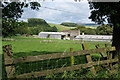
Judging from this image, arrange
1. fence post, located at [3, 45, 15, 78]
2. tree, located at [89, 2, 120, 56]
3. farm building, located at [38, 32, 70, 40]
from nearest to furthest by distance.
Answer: fence post, located at [3, 45, 15, 78] < tree, located at [89, 2, 120, 56] < farm building, located at [38, 32, 70, 40]

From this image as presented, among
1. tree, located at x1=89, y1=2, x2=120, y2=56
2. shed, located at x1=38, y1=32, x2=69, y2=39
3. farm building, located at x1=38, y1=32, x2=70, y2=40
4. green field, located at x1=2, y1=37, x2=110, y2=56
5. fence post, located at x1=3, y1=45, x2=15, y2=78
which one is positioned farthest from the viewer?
farm building, located at x1=38, y1=32, x2=70, y2=40

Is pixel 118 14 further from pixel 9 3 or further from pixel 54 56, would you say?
pixel 9 3

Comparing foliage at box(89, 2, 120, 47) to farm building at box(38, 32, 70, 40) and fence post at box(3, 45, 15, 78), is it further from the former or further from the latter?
farm building at box(38, 32, 70, 40)

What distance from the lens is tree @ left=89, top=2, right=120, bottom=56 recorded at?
6.77 metres

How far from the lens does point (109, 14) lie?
7.06 metres

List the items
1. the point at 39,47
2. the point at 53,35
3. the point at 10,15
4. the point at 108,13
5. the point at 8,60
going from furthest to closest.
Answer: the point at 53,35
the point at 39,47
the point at 10,15
the point at 108,13
the point at 8,60

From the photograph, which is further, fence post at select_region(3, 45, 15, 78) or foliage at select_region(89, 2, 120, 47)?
foliage at select_region(89, 2, 120, 47)

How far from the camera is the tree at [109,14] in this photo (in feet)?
22.2

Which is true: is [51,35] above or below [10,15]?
below

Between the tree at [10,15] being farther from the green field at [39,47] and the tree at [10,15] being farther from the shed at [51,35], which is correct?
the shed at [51,35]

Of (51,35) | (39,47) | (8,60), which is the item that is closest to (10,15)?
(8,60)

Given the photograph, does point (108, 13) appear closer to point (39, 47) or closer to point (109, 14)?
point (109, 14)

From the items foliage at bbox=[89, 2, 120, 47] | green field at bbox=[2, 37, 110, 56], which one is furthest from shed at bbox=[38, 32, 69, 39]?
foliage at bbox=[89, 2, 120, 47]

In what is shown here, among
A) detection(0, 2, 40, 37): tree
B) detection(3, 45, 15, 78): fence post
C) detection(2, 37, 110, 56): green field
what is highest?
detection(0, 2, 40, 37): tree
